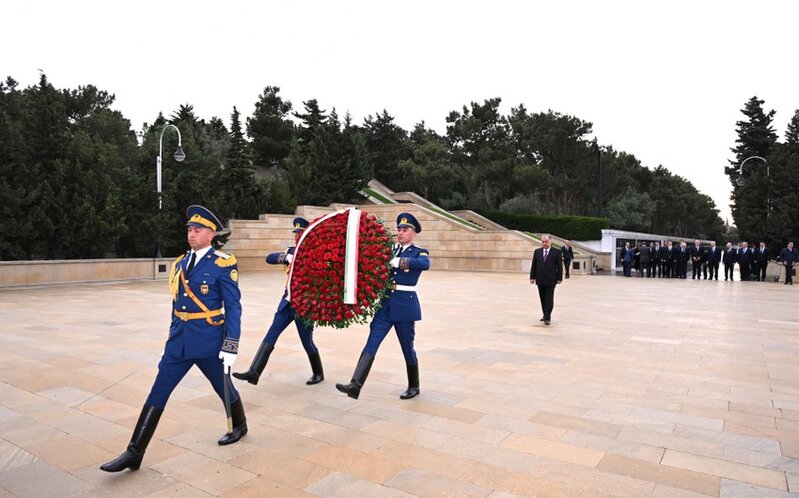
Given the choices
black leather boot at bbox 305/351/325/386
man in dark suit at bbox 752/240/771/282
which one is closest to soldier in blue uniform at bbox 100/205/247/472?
black leather boot at bbox 305/351/325/386

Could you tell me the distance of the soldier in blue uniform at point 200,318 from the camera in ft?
13.4

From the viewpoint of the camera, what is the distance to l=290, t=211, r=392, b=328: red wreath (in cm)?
524

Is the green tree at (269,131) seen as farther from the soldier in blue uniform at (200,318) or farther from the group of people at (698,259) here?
the soldier in blue uniform at (200,318)

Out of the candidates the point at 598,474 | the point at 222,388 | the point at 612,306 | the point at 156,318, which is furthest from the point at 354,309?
the point at 612,306

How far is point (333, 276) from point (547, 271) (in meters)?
6.25

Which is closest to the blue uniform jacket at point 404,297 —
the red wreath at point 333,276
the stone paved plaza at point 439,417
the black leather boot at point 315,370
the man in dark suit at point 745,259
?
the red wreath at point 333,276

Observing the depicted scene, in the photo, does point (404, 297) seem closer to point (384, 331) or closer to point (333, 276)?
point (384, 331)

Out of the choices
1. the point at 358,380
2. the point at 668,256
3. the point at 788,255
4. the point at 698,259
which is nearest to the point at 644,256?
the point at 668,256

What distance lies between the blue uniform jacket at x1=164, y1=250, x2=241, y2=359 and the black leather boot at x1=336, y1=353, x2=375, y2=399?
1383mm

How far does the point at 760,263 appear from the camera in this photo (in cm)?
2298

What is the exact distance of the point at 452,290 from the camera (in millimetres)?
17781

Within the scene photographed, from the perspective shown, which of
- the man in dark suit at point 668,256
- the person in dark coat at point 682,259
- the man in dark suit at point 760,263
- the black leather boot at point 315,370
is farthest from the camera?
the man in dark suit at point 668,256

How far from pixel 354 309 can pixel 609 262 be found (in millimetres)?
27024

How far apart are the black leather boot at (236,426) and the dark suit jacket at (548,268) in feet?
23.3
